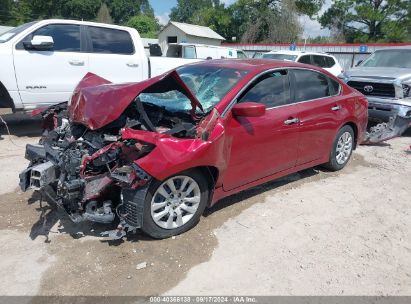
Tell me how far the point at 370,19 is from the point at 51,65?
42881 mm

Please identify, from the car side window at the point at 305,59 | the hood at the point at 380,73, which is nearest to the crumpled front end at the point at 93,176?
the hood at the point at 380,73

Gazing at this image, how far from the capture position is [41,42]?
6582 mm

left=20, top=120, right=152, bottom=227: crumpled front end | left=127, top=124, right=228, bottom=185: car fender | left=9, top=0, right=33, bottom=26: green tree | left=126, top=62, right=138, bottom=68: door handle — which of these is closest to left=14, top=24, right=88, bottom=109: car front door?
left=126, top=62, right=138, bottom=68: door handle

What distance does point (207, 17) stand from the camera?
168 feet

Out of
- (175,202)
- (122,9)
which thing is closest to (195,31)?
(175,202)

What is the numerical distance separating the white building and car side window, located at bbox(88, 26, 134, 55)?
3065 centimetres

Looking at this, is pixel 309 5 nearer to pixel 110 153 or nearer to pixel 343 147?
pixel 343 147

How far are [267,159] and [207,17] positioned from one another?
165 feet

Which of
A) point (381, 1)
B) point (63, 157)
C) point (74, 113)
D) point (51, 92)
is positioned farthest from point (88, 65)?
point (381, 1)

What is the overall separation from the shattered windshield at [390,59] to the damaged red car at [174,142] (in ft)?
17.2

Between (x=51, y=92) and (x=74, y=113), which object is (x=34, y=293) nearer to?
(x=74, y=113)

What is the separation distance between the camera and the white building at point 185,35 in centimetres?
3831

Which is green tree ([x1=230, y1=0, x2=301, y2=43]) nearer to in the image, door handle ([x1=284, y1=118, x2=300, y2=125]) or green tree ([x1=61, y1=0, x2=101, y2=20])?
green tree ([x1=61, y1=0, x2=101, y2=20])

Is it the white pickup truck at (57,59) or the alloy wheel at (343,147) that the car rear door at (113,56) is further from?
the alloy wheel at (343,147)
